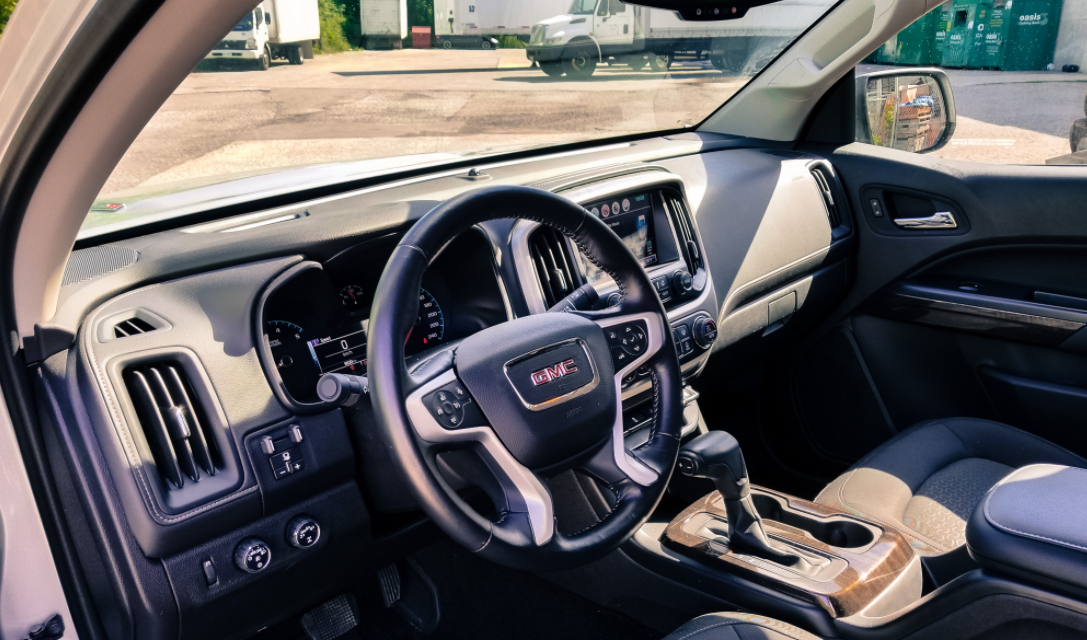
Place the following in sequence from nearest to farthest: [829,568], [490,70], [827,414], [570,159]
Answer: [829,568]
[570,159]
[827,414]
[490,70]

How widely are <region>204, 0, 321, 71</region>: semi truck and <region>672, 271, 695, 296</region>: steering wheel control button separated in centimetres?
121

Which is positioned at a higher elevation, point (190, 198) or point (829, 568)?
point (190, 198)

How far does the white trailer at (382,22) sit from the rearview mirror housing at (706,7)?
1.25 metres

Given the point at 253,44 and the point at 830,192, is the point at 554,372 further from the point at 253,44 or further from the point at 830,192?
the point at 830,192

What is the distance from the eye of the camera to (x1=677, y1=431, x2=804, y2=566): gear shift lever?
5.91 ft

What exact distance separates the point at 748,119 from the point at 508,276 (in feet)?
5.76

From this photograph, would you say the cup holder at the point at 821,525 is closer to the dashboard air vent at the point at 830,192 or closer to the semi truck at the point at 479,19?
the dashboard air vent at the point at 830,192

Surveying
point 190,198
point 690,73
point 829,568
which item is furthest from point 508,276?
point 690,73

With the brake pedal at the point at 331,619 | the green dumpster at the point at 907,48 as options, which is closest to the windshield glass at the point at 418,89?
the green dumpster at the point at 907,48

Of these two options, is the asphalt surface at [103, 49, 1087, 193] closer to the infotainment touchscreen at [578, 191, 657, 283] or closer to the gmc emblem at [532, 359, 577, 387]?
the infotainment touchscreen at [578, 191, 657, 283]

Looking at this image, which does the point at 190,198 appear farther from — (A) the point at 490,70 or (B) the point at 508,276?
(A) the point at 490,70

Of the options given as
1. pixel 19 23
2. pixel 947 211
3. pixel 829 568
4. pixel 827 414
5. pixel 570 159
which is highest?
pixel 19 23

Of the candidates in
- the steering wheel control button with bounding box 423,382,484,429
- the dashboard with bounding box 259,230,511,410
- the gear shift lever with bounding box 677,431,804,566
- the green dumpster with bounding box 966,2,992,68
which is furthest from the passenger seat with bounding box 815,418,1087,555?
the green dumpster with bounding box 966,2,992,68

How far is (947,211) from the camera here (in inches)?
114
